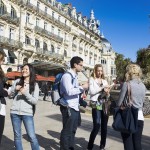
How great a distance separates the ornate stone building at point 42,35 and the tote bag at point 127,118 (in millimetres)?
30317

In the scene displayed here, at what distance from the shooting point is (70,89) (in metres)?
4.85

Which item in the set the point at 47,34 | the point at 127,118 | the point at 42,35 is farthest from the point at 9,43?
the point at 127,118

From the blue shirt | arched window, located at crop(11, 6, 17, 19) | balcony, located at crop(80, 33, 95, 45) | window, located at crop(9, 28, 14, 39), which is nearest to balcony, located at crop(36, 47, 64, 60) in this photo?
window, located at crop(9, 28, 14, 39)

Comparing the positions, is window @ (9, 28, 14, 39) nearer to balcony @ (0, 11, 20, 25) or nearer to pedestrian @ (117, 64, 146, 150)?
balcony @ (0, 11, 20, 25)

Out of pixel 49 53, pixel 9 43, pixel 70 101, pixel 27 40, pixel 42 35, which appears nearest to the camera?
pixel 70 101

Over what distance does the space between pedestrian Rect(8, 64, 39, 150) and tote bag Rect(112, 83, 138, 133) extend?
1.31 metres

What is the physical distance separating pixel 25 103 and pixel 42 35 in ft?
133

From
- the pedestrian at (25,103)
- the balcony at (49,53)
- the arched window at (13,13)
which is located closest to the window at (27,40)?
the balcony at (49,53)

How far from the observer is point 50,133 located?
8.05m

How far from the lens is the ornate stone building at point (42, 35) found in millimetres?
37312

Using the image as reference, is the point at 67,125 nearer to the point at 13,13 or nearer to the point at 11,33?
the point at 11,33

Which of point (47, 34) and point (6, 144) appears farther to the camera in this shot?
point (47, 34)

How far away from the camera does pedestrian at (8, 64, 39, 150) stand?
4.77 metres

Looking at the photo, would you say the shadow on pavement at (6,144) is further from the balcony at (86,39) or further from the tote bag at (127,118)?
the balcony at (86,39)
